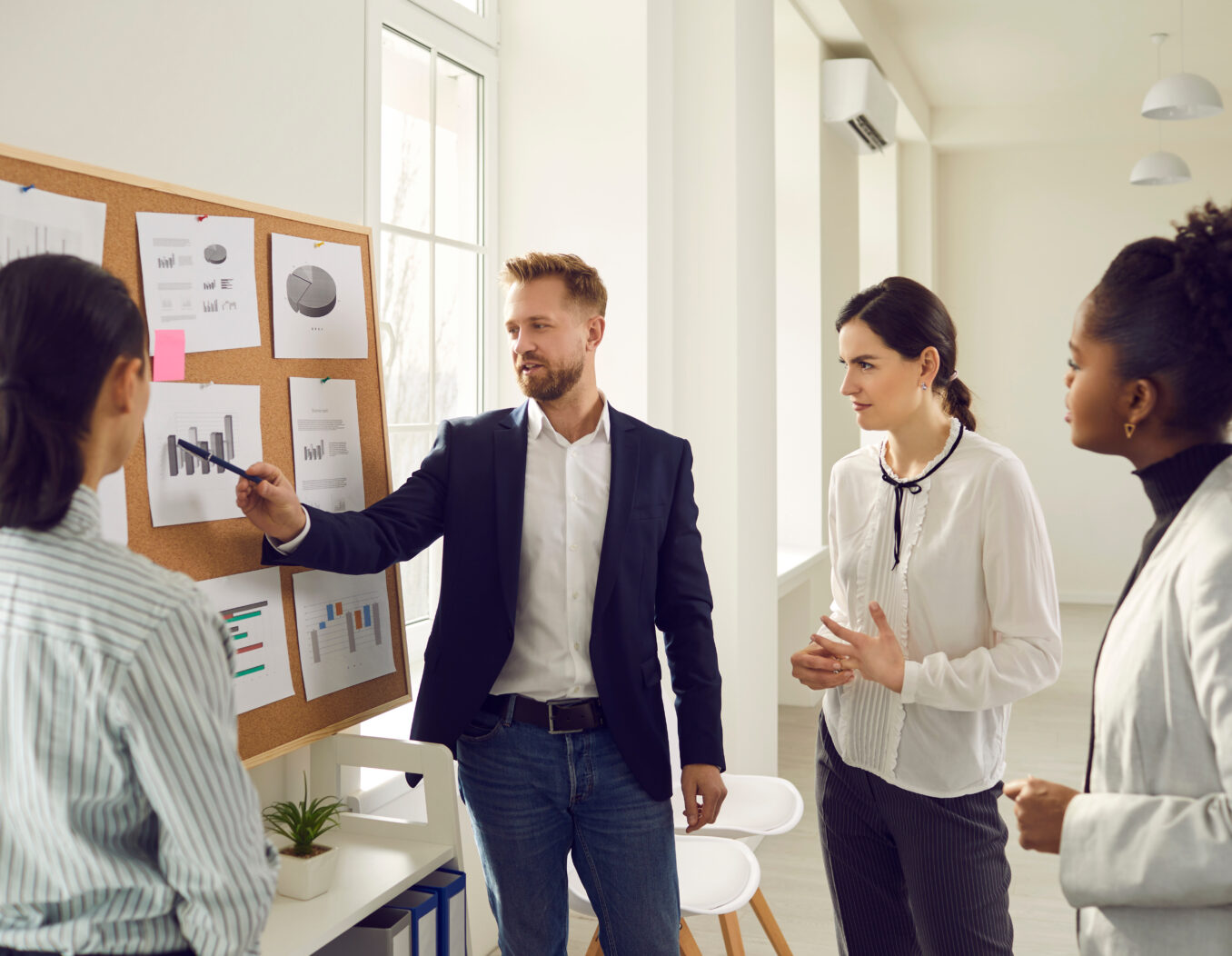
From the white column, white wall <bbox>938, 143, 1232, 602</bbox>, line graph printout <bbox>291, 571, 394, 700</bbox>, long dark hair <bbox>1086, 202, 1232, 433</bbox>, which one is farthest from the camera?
white wall <bbox>938, 143, 1232, 602</bbox>

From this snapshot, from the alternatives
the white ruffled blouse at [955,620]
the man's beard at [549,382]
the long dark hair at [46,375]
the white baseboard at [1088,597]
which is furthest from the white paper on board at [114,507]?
the white baseboard at [1088,597]

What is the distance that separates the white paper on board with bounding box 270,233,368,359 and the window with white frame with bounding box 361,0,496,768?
376mm

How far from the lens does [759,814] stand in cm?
240

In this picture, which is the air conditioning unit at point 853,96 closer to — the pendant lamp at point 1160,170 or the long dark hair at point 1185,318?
the pendant lamp at point 1160,170

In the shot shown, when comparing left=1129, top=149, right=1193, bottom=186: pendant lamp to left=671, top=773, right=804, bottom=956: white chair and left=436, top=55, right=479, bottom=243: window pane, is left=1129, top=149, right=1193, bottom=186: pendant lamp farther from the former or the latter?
left=671, top=773, right=804, bottom=956: white chair

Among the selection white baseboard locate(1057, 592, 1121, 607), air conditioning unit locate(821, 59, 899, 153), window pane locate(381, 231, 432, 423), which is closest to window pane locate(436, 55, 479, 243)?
window pane locate(381, 231, 432, 423)

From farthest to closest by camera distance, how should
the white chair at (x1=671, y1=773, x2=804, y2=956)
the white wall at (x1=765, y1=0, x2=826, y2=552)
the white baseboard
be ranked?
the white baseboard, the white wall at (x1=765, y1=0, x2=826, y2=552), the white chair at (x1=671, y1=773, x2=804, y2=956)

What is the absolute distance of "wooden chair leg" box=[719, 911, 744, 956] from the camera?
7.28 feet

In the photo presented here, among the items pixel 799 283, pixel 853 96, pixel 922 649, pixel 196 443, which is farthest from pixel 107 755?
pixel 853 96

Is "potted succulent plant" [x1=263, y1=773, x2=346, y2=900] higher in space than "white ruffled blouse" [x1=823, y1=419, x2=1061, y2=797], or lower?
lower

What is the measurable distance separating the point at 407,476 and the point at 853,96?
3.58 metres

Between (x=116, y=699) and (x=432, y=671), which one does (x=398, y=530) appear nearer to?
(x=432, y=671)

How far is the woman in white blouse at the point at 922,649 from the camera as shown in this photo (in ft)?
5.10

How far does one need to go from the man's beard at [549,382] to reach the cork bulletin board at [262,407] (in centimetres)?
33
